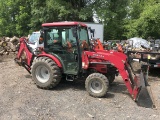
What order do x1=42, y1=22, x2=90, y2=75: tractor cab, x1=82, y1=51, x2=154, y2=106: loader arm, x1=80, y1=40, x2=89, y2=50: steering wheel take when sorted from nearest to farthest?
1. x1=82, y1=51, x2=154, y2=106: loader arm
2. x1=42, y1=22, x2=90, y2=75: tractor cab
3. x1=80, y1=40, x2=89, y2=50: steering wheel

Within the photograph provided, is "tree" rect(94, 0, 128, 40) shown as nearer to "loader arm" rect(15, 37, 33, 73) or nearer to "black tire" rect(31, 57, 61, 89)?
"loader arm" rect(15, 37, 33, 73)

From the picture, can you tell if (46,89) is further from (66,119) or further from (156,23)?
(156,23)

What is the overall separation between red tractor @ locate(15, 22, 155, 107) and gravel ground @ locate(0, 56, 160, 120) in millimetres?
355

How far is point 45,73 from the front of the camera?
7.78m

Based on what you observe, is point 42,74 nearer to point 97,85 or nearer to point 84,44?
point 84,44

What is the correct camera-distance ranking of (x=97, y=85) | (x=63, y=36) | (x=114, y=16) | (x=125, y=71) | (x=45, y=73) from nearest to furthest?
(x=125, y=71) → (x=97, y=85) → (x=63, y=36) → (x=45, y=73) → (x=114, y=16)

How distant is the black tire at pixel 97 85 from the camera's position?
Result: 673 centimetres

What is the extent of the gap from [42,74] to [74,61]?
1.22 m

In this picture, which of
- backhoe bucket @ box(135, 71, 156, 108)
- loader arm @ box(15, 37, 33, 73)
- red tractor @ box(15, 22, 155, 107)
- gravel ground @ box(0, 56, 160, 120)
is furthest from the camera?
loader arm @ box(15, 37, 33, 73)

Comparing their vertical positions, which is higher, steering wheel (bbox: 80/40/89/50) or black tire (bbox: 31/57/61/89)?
steering wheel (bbox: 80/40/89/50)

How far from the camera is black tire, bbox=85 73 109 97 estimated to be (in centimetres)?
673

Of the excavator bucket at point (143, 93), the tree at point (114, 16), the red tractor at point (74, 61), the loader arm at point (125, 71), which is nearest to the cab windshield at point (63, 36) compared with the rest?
the red tractor at point (74, 61)

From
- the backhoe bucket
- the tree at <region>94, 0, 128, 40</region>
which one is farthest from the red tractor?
the tree at <region>94, 0, 128, 40</region>

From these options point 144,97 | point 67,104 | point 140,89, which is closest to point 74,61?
point 67,104
